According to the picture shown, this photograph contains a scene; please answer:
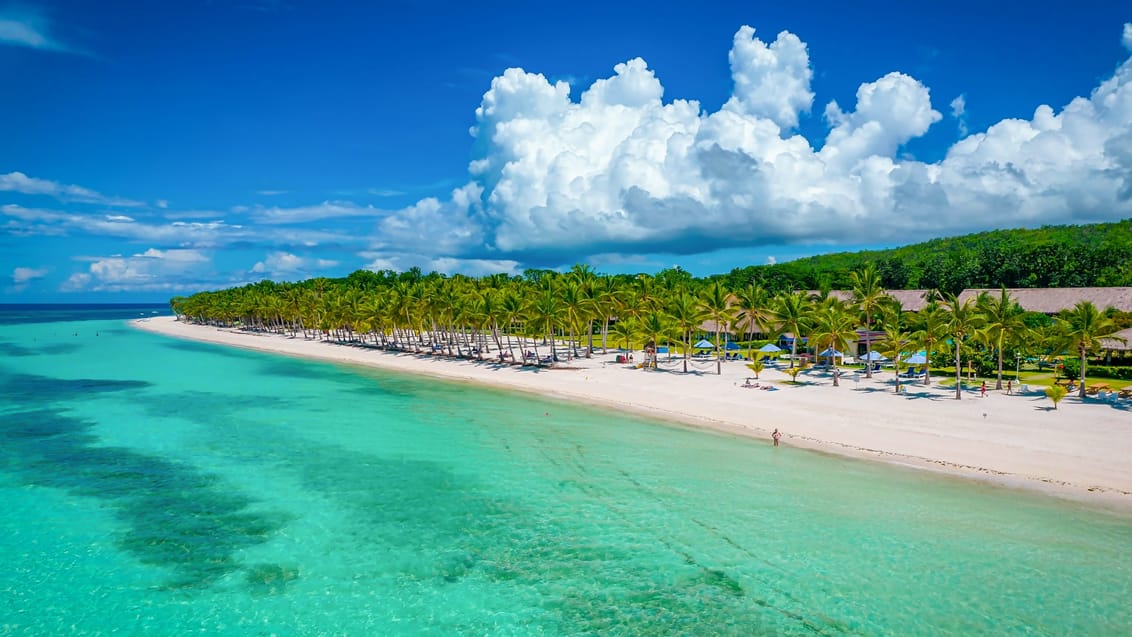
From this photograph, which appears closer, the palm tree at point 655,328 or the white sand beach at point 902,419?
the white sand beach at point 902,419

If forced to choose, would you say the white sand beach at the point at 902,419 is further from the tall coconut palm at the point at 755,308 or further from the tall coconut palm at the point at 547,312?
the tall coconut palm at the point at 547,312

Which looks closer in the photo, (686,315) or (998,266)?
(686,315)

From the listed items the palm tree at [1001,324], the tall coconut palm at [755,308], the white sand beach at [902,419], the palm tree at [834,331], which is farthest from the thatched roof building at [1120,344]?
the tall coconut palm at [755,308]

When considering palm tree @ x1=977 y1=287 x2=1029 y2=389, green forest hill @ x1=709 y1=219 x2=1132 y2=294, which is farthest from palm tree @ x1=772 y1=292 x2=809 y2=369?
green forest hill @ x1=709 y1=219 x2=1132 y2=294

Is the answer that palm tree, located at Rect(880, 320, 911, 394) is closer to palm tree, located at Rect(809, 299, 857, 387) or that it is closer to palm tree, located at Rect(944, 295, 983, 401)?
palm tree, located at Rect(809, 299, 857, 387)

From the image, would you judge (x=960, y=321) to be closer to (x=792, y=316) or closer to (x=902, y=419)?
(x=902, y=419)

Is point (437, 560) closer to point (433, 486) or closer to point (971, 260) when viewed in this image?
point (433, 486)

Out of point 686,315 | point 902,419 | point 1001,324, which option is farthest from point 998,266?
point 902,419

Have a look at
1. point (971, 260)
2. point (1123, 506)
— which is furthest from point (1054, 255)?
point (1123, 506)
